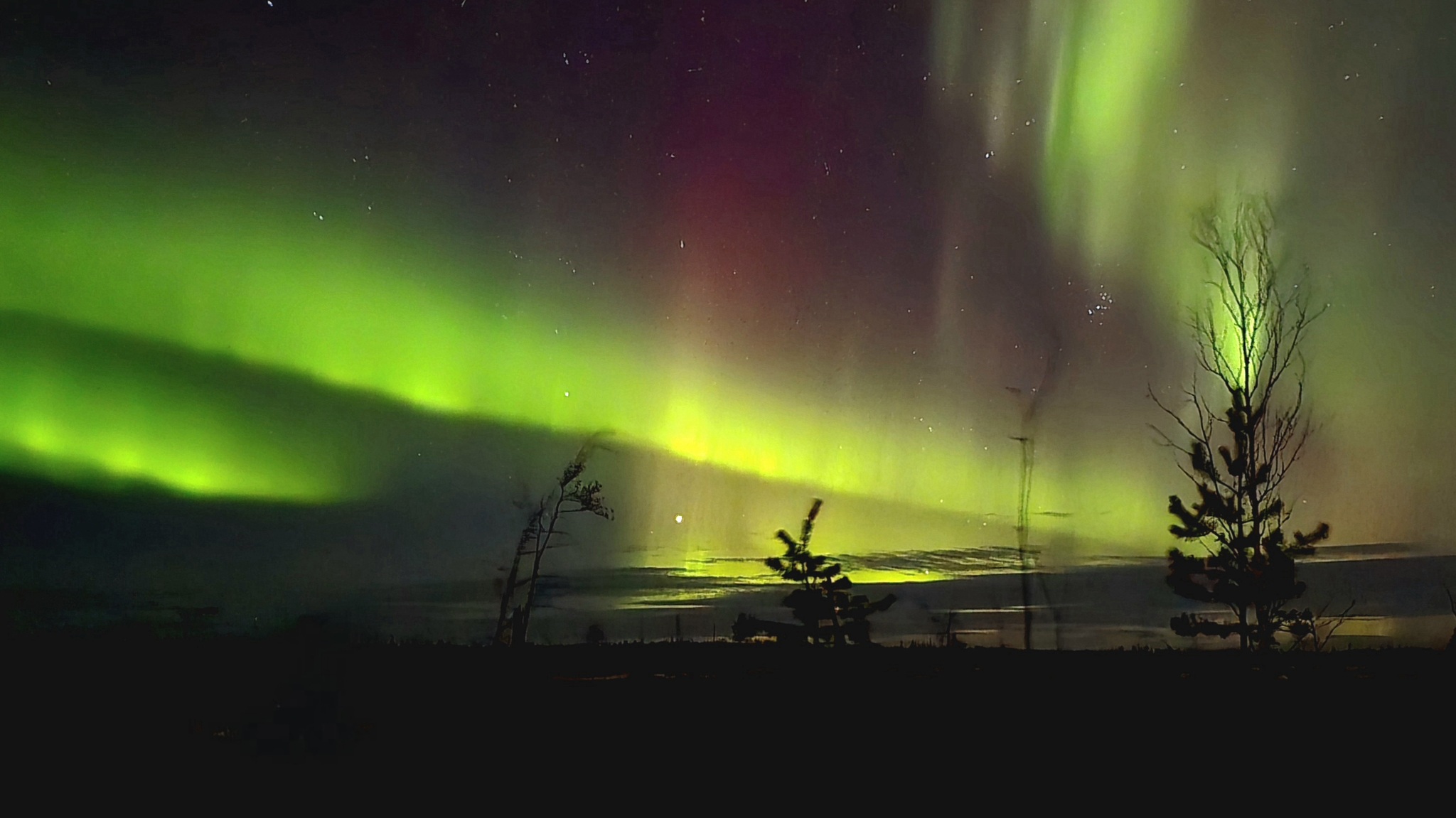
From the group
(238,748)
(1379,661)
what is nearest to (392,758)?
(238,748)

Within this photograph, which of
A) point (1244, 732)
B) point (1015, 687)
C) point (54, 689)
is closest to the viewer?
point (1244, 732)

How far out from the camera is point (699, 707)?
1389 centimetres

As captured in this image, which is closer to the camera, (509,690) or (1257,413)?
(509,690)

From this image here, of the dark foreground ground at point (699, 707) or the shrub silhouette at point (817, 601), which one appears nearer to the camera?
the dark foreground ground at point (699, 707)

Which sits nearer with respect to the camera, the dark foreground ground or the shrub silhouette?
the dark foreground ground

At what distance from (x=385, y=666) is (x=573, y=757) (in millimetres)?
9736

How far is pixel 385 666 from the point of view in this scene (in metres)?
19.6

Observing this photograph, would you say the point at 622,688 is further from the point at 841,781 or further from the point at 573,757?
the point at 841,781

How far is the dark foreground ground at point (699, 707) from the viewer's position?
38.3ft

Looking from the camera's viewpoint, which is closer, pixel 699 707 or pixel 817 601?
pixel 699 707

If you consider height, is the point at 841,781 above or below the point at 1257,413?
below

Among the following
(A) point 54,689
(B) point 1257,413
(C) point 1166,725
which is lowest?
(A) point 54,689

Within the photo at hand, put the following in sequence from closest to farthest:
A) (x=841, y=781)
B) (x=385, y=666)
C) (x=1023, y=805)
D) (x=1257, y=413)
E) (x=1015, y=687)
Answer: (x=1023, y=805) → (x=841, y=781) → (x=1015, y=687) → (x=385, y=666) → (x=1257, y=413)

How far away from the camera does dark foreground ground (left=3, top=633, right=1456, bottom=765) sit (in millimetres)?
11672
